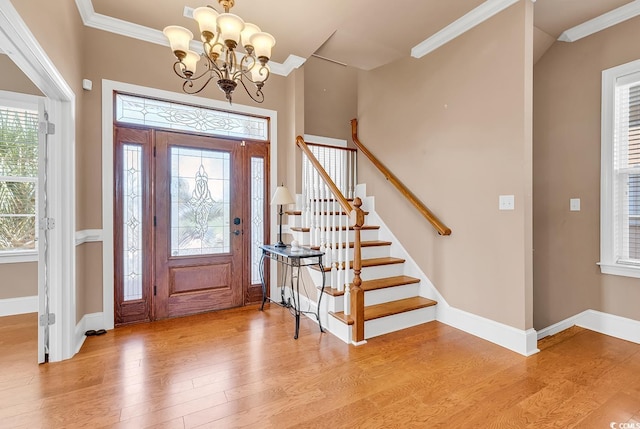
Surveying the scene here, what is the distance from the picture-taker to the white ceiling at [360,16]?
269 centimetres

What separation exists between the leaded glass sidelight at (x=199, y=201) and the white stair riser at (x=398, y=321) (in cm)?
184

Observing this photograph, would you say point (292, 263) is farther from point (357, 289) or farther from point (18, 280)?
point (18, 280)

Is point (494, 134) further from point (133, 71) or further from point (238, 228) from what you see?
point (133, 71)

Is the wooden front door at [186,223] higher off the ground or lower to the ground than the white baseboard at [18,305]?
higher

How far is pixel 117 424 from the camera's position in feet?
5.32

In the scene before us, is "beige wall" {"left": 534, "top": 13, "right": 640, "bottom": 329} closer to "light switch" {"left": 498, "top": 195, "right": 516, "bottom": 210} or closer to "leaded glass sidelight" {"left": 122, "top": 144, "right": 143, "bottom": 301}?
"light switch" {"left": 498, "top": 195, "right": 516, "bottom": 210}

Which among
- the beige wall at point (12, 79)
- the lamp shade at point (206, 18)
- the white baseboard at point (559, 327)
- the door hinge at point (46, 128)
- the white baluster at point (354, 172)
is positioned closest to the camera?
the lamp shade at point (206, 18)

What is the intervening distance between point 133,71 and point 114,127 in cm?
61

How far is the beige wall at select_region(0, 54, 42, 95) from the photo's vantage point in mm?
3172

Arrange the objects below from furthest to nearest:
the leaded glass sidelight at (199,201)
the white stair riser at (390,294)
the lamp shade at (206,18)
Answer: the leaded glass sidelight at (199,201) → the white stair riser at (390,294) → the lamp shade at (206,18)

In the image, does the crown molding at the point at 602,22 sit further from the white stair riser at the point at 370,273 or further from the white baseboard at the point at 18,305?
the white baseboard at the point at 18,305

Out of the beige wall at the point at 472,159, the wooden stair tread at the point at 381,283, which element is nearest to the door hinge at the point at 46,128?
the wooden stair tread at the point at 381,283

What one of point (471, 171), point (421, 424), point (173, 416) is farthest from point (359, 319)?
point (471, 171)

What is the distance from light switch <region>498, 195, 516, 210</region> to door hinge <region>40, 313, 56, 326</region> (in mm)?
3678
